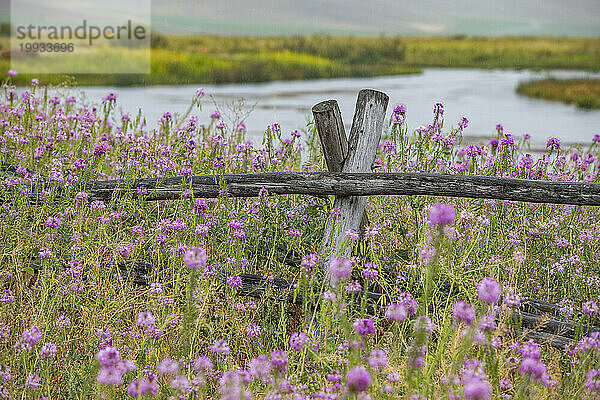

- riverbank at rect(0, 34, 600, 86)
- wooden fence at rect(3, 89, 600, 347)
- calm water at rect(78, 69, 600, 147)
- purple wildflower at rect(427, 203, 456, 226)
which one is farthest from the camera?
riverbank at rect(0, 34, 600, 86)

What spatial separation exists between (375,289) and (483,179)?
1.03 metres

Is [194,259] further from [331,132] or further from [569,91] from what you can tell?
[569,91]

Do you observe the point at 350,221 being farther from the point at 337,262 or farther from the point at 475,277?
the point at 337,262

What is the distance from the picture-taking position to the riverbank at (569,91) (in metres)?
28.5

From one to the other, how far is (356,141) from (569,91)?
98.6 feet

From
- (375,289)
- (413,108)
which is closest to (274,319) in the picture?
(375,289)

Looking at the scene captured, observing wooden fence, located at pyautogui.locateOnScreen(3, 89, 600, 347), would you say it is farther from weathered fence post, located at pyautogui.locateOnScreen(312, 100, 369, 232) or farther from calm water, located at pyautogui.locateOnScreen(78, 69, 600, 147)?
calm water, located at pyautogui.locateOnScreen(78, 69, 600, 147)

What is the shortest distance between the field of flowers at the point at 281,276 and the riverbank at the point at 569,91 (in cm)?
2477

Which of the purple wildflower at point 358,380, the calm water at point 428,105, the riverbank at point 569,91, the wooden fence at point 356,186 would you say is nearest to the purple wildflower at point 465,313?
the purple wildflower at point 358,380

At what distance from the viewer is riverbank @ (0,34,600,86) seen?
33.6 meters

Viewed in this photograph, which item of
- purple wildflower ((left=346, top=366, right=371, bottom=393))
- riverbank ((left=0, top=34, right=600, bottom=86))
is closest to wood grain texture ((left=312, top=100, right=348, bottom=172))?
purple wildflower ((left=346, top=366, right=371, bottom=393))

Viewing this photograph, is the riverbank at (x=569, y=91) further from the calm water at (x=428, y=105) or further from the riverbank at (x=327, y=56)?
the riverbank at (x=327, y=56)

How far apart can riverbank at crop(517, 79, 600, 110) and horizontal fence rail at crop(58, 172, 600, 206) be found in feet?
86.0

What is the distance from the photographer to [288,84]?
39000mm
